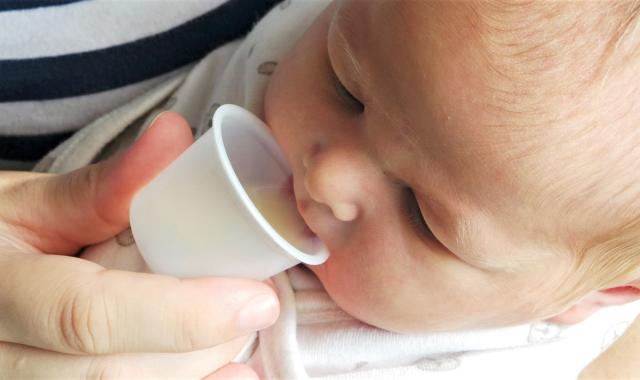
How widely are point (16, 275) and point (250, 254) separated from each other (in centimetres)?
29

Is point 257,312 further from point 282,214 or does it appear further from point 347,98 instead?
point 347,98

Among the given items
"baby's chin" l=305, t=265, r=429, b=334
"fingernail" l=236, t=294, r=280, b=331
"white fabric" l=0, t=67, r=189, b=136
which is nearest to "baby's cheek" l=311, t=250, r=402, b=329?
"baby's chin" l=305, t=265, r=429, b=334

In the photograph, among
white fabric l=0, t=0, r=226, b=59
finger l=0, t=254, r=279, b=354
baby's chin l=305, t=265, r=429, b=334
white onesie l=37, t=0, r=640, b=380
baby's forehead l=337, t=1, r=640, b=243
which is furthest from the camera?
white fabric l=0, t=0, r=226, b=59

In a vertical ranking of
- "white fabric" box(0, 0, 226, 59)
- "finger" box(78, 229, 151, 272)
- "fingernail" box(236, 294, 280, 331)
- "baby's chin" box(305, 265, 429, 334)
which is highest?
"white fabric" box(0, 0, 226, 59)

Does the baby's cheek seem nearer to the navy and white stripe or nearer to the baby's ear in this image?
the baby's ear

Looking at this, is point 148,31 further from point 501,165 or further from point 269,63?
point 501,165

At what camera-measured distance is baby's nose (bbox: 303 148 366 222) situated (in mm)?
777

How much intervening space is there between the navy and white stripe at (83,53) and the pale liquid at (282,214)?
0.49 metres

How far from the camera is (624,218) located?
0.76 m

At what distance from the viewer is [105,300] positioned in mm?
781

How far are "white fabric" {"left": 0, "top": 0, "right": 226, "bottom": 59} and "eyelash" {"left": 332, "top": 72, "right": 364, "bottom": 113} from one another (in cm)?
48

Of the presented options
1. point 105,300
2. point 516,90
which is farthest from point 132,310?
point 516,90

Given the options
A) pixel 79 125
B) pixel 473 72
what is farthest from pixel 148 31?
pixel 473 72

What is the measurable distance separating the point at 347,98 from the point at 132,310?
350mm
